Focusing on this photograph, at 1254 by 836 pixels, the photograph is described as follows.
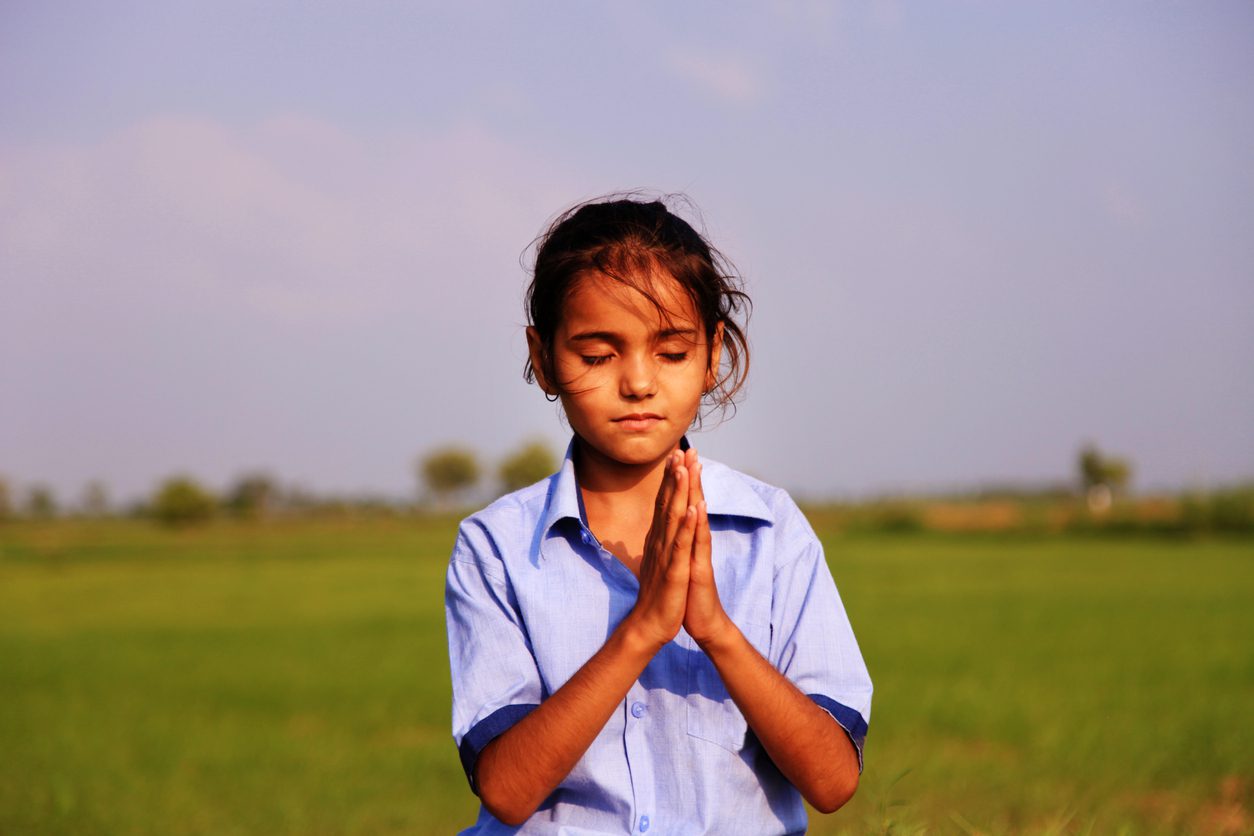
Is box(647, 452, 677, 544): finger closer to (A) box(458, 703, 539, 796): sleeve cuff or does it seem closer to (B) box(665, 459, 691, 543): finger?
(B) box(665, 459, 691, 543): finger

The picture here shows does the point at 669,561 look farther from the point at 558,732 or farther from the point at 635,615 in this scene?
the point at 558,732

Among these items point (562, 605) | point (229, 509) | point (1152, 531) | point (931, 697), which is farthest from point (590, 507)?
point (229, 509)

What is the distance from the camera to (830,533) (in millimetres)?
40438

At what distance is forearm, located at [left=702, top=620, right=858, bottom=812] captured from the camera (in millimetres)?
1759

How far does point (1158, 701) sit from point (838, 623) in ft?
28.0

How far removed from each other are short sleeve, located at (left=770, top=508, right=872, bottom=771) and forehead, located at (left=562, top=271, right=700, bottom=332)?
1.32 feet

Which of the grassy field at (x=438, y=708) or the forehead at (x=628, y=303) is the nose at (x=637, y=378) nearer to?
the forehead at (x=628, y=303)

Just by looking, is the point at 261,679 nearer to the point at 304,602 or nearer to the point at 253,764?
the point at 253,764

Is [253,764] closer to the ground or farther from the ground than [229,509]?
farther from the ground

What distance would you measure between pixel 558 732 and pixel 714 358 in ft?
2.26

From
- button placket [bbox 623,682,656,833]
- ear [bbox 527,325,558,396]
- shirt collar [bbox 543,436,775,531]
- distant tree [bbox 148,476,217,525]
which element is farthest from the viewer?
distant tree [bbox 148,476,217,525]

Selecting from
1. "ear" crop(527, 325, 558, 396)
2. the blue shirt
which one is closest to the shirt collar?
the blue shirt

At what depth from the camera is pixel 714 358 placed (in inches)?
82.4

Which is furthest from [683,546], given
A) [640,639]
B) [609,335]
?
[609,335]
